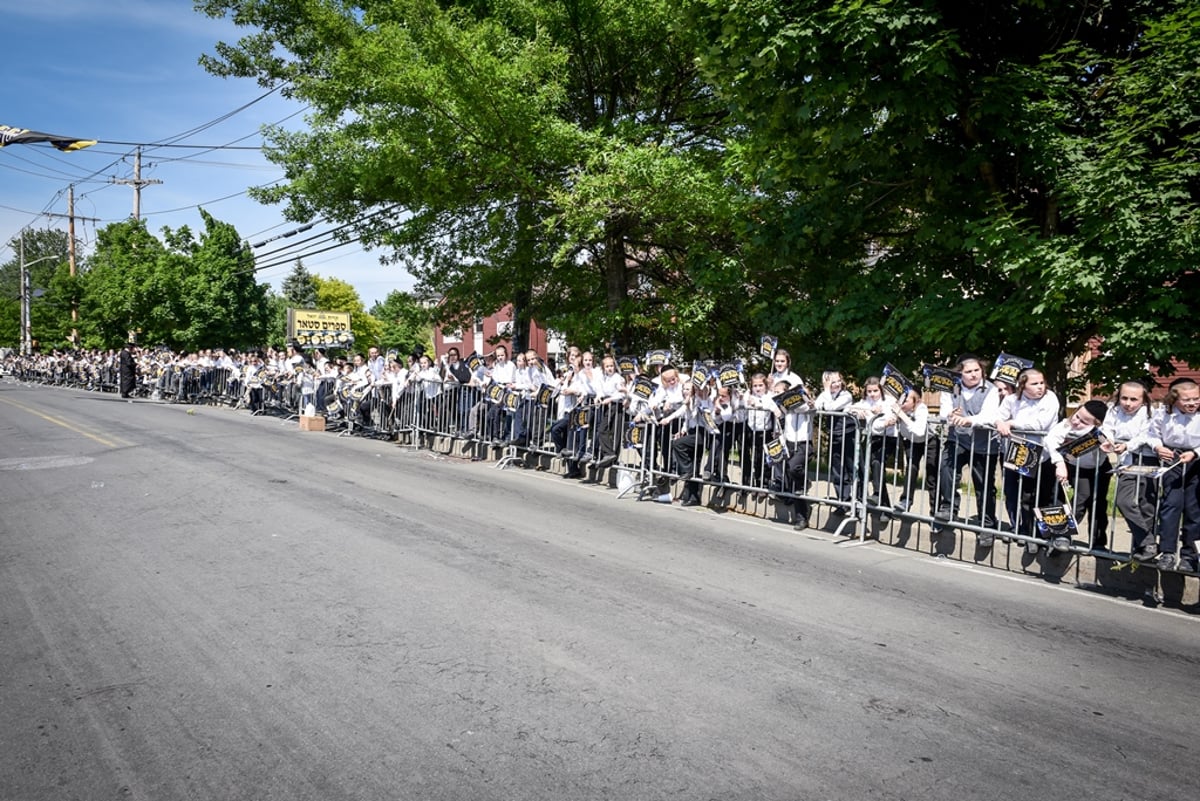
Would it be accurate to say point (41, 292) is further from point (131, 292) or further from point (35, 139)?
point (35, 139)

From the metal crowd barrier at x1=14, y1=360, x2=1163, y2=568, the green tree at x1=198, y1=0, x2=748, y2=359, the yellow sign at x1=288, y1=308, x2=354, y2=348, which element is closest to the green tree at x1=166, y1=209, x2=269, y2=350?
the yellow sign at x1=288, y1=308, x2=354, y2=348

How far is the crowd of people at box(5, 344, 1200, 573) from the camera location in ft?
23.2

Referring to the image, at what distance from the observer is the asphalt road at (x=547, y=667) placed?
3516 mm

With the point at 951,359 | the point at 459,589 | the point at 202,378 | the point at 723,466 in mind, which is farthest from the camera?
the point at 202,378

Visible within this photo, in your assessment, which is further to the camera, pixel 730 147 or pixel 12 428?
pixel 12 428

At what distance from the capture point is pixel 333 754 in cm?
360

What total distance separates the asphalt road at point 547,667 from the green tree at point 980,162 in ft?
13.3

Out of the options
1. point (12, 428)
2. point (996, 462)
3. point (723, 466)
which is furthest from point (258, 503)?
point (12, 428)

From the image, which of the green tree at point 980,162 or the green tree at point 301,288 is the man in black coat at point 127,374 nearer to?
the green tree at point 980,162

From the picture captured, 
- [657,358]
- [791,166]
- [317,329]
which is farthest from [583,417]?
[317,329]

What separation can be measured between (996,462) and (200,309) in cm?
4297

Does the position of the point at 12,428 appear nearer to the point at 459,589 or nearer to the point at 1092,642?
the point at 459,589

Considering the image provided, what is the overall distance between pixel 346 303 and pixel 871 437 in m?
80.3

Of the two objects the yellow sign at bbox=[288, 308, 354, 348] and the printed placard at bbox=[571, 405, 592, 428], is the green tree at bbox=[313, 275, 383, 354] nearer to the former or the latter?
the yellow sign at bbox=[288, 308, 354, 348]
